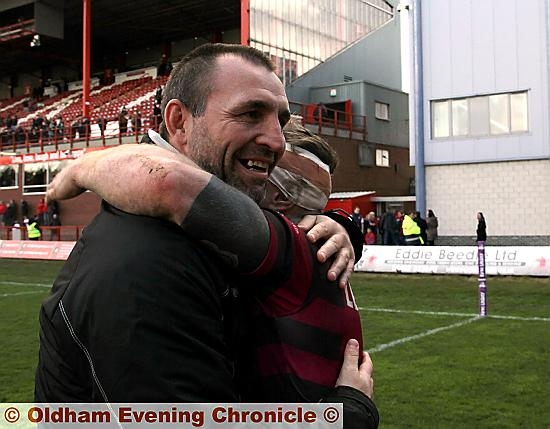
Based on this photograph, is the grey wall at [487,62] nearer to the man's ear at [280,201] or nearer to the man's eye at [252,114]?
the man's ear at [280,201]

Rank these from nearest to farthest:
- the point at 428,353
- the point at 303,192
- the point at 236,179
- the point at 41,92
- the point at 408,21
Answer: the point at 236,179, the point at 303,192, the point at 428,353, the point at 408,21, the point at 41,92

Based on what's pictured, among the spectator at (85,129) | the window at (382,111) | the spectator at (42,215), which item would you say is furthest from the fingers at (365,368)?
the window at (382,111)

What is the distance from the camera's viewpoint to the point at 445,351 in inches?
275

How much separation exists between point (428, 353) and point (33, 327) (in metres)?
5.32

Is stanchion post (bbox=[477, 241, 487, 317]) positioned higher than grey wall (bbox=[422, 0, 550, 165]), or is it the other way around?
grey wall (bbox=[422, 0, 550, 165])

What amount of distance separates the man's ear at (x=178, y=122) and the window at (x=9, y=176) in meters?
31.1

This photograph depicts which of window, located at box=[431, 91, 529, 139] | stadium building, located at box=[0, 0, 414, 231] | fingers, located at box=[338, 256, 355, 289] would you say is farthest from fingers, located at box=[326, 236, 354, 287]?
stadium building, located at box=[0, 0, 414, 231]

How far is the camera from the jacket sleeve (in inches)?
54.9

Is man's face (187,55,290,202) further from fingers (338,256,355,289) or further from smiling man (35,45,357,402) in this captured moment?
fingers (338,256,355,289)

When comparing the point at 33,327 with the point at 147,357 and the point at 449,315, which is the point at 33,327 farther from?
the point at 147,357

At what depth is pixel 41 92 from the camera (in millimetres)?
44875

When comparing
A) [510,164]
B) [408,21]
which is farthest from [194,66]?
[408,21]

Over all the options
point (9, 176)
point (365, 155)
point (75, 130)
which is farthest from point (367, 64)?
point (9, 176)

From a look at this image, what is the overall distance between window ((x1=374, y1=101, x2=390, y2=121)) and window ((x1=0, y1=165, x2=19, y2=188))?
16795mm
